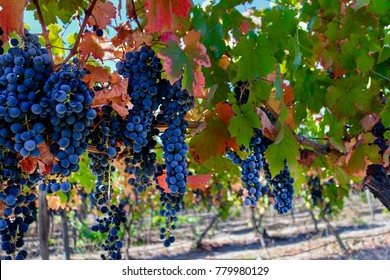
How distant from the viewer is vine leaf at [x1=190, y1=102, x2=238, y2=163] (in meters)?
2.18

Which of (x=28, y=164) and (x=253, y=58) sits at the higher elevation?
(x=253, y=58)

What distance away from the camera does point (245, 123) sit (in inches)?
83.6

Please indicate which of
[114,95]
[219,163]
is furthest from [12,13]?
[219,163]

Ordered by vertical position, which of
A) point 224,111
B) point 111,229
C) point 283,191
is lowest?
point 111,229

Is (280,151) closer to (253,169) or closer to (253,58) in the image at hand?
(253,169)

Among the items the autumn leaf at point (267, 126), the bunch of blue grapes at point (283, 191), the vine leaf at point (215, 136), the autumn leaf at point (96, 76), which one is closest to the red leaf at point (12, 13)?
the autumn leaf at point (96, 76)

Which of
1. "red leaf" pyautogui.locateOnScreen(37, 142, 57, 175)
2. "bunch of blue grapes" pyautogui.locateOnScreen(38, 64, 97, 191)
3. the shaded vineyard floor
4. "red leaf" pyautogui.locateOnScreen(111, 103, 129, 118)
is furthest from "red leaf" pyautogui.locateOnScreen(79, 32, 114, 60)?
the shaded vineyard floor

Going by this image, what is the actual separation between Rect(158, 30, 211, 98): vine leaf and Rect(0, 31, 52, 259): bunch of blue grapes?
480 mm

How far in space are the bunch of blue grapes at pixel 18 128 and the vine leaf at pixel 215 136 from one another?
0.92 m

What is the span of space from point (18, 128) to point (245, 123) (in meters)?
1.17

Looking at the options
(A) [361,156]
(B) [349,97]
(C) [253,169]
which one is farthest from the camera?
(B) [349,97]

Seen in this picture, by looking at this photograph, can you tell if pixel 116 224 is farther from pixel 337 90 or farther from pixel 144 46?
pixel 337 90

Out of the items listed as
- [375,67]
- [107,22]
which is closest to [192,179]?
[107,22]

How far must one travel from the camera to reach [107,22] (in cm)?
210
